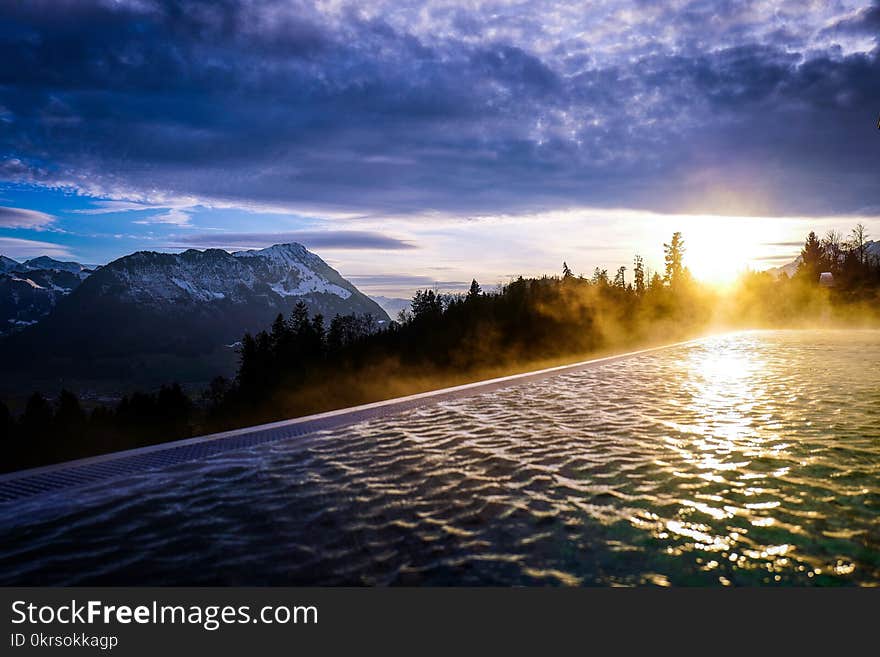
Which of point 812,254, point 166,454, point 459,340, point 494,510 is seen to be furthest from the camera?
point 812,254

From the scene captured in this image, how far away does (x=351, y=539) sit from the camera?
321 cm

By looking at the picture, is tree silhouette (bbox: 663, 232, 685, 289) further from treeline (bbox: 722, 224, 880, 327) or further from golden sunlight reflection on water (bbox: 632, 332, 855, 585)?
golden sunlight reflection on water (bbox: 632, 332, 855, 585)

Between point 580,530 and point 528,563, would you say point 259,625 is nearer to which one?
point 528,563

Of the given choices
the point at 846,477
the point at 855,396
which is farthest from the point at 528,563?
the point at 855,396

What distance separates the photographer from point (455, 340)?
3419 centimetres

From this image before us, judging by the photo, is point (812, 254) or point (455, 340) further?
point (812, 254)

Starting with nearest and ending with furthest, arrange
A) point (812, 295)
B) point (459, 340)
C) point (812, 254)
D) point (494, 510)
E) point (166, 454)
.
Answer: point (494, 510) → point (166, 454) → point (459, 340) → point (812, 295) → point (812, 254)

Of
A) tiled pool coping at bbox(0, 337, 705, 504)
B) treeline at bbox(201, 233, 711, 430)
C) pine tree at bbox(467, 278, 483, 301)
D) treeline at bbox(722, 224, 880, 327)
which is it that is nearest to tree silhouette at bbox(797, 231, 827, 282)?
treeline at bbox(722, 224, 880, 327)

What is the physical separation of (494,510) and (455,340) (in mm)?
30603

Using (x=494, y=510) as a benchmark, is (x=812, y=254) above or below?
above

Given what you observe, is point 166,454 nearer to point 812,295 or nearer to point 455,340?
point 455,340

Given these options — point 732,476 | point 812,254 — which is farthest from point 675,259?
point 732,476

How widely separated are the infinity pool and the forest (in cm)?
2082

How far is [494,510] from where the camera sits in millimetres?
3594
